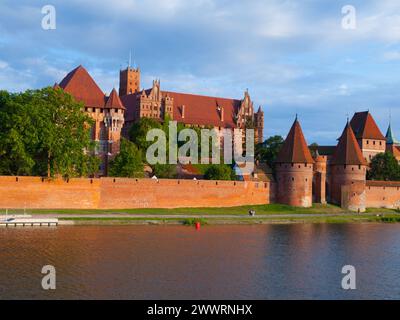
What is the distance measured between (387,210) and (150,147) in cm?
2214

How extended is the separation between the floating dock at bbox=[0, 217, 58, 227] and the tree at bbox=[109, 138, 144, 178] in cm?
1443

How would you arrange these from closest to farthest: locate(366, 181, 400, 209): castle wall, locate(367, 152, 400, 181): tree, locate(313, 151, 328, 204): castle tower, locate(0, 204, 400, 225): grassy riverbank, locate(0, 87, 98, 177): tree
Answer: locate(0, 204, 400, 225): grassy riverbank < locate(0, 87, 98, 177): tree < locate(313, 151, 328, 204): castle tower < locate(366, 181, 400, 209): castle wall < locate(367, 152, 400, 181): tree

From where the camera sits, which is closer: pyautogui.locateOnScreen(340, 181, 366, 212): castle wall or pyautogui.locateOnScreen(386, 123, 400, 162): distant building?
pyautogui.locateOnScreen(340, 181, 366, 212): castle wall

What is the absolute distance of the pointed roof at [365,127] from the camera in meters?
69.6

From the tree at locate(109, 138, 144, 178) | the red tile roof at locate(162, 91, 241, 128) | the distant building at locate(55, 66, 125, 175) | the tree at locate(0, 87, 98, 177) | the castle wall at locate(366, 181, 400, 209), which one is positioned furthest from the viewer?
the red tile roof at locate(162, 91, 241, 128)

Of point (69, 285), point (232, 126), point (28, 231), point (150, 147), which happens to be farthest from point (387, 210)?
point (69, 285)

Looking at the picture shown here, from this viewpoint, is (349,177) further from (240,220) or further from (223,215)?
(240,220)

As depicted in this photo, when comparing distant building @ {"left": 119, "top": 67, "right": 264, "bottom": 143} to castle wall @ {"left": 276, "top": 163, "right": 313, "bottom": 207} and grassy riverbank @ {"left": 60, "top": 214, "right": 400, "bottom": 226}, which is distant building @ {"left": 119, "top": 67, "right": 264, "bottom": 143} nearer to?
castle wall @ {"left": 276, "top": 163, "right": 313, "bottom": 207}

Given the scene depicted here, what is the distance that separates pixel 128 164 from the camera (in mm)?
46781

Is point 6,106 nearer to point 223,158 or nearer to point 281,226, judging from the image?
point 281,226

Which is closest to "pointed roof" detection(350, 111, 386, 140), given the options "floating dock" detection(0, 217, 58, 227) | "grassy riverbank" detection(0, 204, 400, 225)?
"grassy riverbank" detection(0, 204, 400, 225)

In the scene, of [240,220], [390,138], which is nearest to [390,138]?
[390,138]

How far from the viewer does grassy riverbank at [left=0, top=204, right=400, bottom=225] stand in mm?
35906

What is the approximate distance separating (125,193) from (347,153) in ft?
68.4
